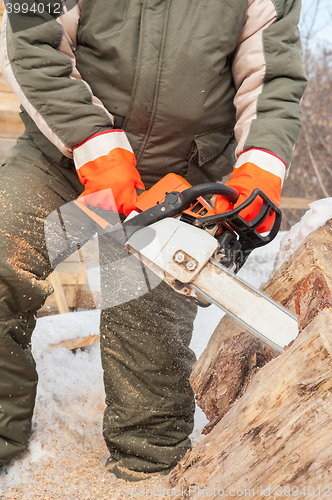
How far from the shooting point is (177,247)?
1.12 meters

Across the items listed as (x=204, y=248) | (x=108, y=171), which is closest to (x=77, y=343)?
(x=108, y=171)

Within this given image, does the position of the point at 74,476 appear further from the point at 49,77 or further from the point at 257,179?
the point at 49,77

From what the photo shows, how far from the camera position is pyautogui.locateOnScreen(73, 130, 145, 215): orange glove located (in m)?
1.25

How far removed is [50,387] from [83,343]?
1.29 feet

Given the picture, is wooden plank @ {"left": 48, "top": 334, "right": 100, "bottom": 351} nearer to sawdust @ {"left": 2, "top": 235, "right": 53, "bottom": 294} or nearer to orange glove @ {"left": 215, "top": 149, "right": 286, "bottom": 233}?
sawdust @ {"left": 2, "top": 235, "right": 53, "bottom": 294}

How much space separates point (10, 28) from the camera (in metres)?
1.30

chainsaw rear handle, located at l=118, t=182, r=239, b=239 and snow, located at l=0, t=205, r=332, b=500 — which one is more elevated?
chainsaw rear handle, located at l=118, t=182, r=239, b=239

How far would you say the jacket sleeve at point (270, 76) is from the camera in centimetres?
145

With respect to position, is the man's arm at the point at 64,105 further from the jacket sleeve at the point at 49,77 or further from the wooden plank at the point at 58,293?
the wooden plank at the point at 58,293

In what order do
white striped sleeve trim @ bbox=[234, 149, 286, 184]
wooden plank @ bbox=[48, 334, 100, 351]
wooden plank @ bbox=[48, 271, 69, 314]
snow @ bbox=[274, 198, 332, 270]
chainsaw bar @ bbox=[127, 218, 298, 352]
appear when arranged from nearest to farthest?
chainsaw bar @ bbox=[127, 218, 298, 352]
white striped sleeve trim @ bbox=[234, 149, 286, 184]
snow @ bbox=[274, 198, 332, 270]
wooden plank @ bbox=[48, 334, 100, 351]
wooden plank @ bbox=[48, 271, 69, 314]

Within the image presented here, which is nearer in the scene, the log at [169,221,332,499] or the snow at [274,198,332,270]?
the log at [169,221,332,499]

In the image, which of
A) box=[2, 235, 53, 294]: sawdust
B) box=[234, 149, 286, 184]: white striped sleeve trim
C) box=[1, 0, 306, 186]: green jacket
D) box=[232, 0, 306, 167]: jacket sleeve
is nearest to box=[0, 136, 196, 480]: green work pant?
box=[2, 235, 53, 294]: sawdust

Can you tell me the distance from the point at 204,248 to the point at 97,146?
0.52 m

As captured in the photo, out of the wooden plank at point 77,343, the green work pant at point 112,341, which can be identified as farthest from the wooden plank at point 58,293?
the green work pant at point 112,341
